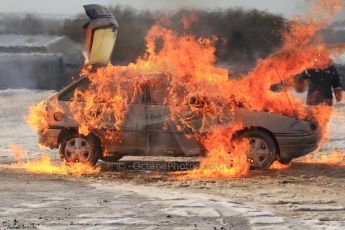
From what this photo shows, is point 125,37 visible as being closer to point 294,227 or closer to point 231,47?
point 231,47

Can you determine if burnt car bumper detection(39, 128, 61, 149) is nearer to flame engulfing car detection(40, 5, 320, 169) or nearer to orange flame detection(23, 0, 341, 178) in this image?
flame engulfing car detection(40, 5, 320, 169)

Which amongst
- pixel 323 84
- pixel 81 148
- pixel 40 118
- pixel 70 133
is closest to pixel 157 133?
pixel 81 148

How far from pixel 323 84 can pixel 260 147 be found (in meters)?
5.12

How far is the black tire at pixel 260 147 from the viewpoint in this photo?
10.4 m

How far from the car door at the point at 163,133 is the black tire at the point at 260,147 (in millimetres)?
815

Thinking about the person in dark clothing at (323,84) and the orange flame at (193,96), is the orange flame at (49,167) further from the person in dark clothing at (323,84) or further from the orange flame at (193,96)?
Answer: the person in dark clothing at (323,84)

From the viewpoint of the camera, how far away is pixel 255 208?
764 centimetres

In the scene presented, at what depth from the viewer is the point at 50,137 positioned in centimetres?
1072

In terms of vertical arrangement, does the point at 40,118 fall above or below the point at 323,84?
below

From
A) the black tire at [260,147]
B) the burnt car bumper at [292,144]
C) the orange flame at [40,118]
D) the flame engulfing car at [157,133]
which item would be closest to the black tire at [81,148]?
the flame engulfing car at [157,133]

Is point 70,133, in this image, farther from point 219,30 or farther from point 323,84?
point 219,30

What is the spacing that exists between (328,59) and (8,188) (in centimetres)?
804

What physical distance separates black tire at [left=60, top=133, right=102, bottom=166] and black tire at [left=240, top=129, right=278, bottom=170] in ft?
7.77

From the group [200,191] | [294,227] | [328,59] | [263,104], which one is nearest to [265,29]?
[328,59]
